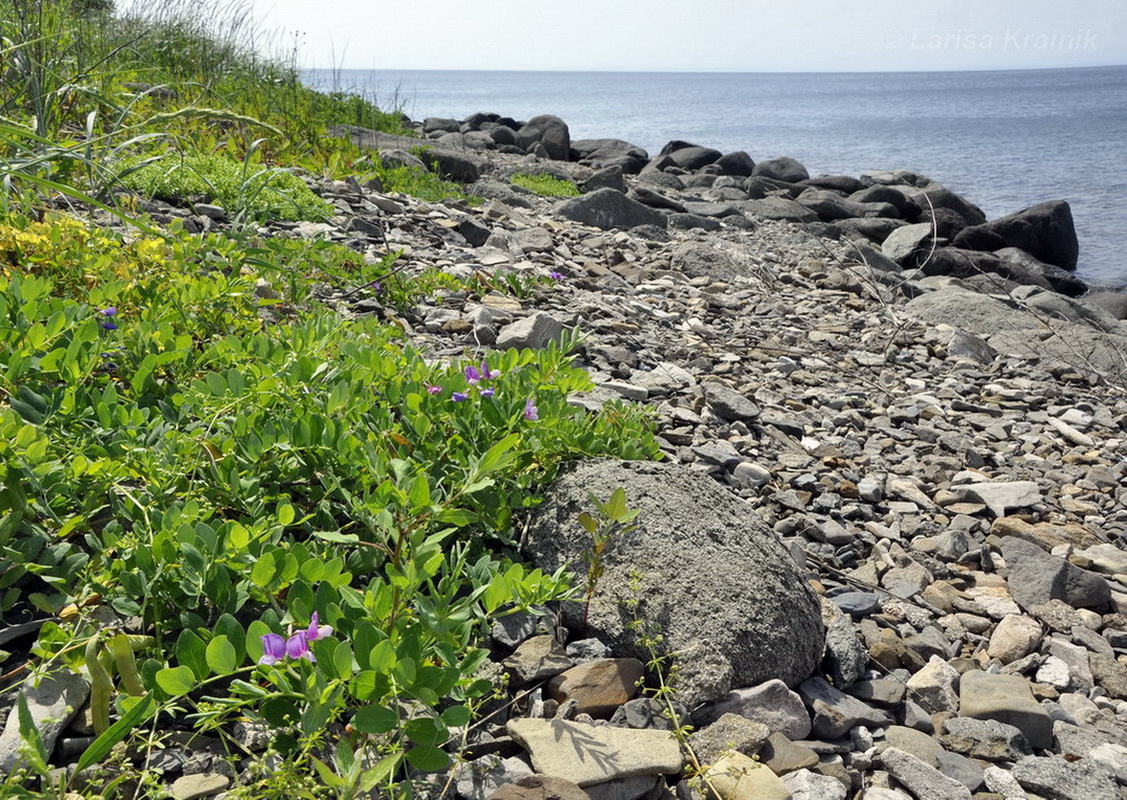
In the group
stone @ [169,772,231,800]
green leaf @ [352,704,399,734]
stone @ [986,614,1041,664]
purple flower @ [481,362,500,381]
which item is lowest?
stone @ [986,614,1041,664]

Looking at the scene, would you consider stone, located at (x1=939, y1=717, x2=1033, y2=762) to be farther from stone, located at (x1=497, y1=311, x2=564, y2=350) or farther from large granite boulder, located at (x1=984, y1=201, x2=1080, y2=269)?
large granite boulder, located at (x1=984, y1=201, x2=1080, y2=269)

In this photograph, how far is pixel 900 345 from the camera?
675 centimetres

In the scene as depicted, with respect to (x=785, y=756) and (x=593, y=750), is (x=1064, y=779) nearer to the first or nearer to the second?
(x=785, y=756)

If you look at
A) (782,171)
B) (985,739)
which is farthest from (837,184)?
(985,739)

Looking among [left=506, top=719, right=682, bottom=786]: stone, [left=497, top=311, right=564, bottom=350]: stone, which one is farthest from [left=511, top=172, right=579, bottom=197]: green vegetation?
[left=506, top=719, right=682, bottom=786]: stone

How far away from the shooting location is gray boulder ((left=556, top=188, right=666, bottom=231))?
9.65m

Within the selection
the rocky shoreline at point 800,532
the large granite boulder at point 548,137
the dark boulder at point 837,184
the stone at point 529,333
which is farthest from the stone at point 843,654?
the large granite boulder at point 548,137

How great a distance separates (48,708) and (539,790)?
94cm

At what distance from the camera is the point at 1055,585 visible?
3436 mm

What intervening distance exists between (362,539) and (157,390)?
35.4 inches

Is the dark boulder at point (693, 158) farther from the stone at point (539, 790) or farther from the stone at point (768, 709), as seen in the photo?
the stone at point (539, 790)

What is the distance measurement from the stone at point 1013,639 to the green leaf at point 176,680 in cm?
270

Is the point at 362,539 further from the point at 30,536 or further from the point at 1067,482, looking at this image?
the point at 1067,482

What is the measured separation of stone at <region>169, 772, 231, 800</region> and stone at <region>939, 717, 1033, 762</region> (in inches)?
69.8
